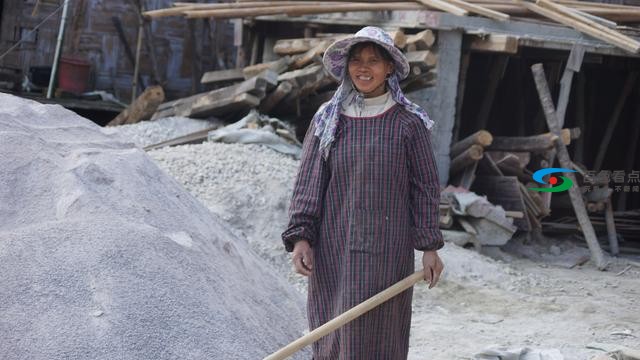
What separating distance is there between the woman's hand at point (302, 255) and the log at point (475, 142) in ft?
19.3

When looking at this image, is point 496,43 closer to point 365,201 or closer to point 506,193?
point 506,193

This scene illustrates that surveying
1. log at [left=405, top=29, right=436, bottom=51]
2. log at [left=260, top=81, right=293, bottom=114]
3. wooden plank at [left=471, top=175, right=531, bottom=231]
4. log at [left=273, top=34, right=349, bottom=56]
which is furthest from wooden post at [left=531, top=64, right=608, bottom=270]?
log at [left=260, top=81, right=293, bottom=114]

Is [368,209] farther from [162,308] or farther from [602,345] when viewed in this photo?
[602,345]

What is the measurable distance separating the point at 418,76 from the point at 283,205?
75.9 inches

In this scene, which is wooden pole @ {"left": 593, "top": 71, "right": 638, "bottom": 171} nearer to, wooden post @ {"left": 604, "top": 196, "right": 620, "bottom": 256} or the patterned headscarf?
wooden post @ {"left": 604, "top": 196, "right": 620, "bottom": 256}

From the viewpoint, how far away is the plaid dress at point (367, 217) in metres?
3.40

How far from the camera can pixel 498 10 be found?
31.3 ft

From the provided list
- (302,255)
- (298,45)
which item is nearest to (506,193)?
(298,45)

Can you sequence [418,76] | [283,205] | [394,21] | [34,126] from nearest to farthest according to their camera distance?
[34,126] < [283,205] < [418,76] < [394,21]

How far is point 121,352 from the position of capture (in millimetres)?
3369

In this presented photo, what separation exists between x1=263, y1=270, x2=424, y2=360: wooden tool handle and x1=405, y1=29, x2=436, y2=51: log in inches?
217

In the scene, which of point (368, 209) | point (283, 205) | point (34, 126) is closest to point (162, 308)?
point (368, 209)

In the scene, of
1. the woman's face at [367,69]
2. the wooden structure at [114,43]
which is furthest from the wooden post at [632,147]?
the woman's face at [367,69]

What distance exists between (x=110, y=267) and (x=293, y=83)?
211 inches
